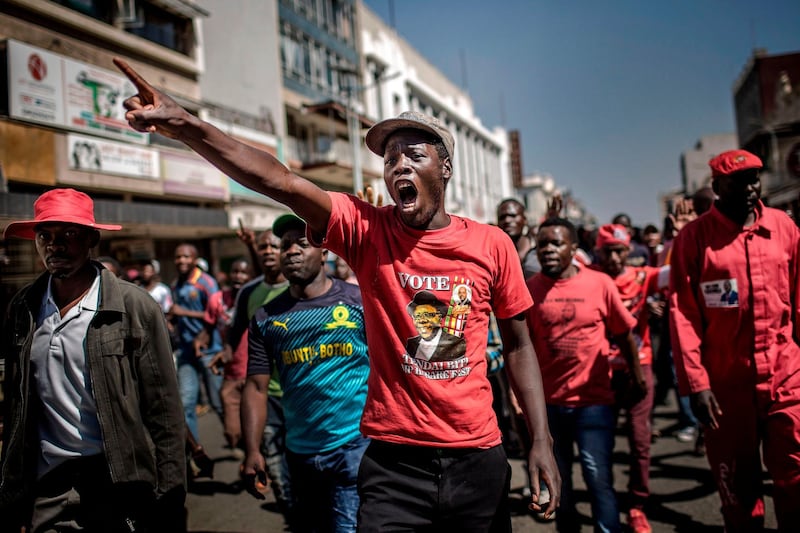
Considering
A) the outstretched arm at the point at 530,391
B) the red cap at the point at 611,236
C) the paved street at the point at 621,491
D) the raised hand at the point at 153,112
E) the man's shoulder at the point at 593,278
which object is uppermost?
the raised hand at the point at 153,112

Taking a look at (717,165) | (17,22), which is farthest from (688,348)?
(17,22)

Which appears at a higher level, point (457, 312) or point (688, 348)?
point (457, 312)

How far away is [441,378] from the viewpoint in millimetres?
2064

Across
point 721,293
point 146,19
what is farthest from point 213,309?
point 146,19

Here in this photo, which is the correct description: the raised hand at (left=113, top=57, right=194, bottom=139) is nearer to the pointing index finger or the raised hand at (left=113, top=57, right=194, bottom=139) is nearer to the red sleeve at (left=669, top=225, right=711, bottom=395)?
the pointing index finger

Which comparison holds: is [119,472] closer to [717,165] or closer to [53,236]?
[53,236]

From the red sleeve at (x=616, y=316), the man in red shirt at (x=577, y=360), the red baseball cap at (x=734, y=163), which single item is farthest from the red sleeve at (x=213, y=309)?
the red baseball cap at (x=734, y=163)

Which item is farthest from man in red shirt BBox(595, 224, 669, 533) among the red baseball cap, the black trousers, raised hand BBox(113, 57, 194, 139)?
raised hand BBox(113, 57, 194, 139)

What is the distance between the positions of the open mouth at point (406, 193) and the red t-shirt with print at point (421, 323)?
0.40 ft

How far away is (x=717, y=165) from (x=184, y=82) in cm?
1968

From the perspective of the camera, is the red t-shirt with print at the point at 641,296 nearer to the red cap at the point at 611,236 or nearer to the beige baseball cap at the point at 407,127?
the red cap at the point at 611,236

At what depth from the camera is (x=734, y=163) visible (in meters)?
3.17

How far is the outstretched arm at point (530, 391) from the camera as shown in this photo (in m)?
2.17

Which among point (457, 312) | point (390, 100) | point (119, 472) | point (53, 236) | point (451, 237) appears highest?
point (390, 100)
